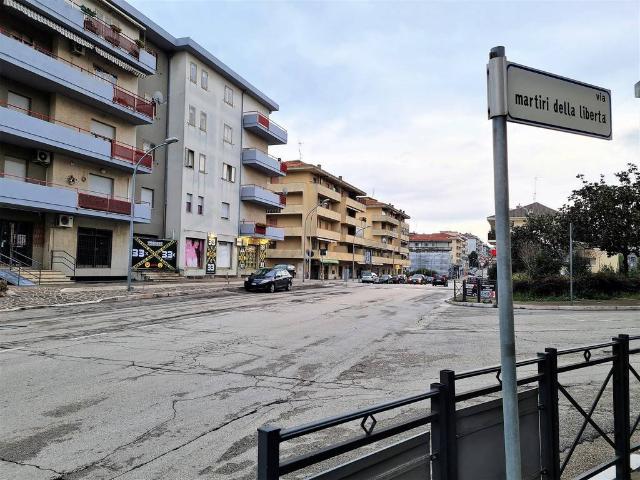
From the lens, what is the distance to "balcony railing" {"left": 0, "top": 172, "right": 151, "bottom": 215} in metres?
24.4

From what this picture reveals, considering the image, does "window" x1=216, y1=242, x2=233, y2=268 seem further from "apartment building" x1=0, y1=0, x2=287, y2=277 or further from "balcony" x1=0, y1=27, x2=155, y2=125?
"balcony" x1=0, y1=27, x2=155, y2=125

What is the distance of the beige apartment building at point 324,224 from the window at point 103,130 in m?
23.3

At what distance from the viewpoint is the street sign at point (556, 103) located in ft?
7.65

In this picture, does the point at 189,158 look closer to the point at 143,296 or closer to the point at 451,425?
the point at 143,296

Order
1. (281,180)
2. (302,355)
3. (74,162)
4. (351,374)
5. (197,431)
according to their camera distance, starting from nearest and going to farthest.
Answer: (197,431) → (351,374) → (302,355) → (74,162) → (281,180)

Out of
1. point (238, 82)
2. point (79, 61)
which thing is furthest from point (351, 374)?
point (238, 82)

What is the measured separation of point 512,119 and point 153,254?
2946 centimetres

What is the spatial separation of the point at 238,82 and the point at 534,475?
42092mm

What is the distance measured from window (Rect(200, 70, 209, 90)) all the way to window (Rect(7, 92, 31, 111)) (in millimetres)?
14504

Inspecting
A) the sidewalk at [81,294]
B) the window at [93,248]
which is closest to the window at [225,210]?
the sidewalk at [81,294]

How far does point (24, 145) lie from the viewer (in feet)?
79.3

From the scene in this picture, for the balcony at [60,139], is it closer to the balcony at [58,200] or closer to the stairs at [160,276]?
the balcony at [58,200]

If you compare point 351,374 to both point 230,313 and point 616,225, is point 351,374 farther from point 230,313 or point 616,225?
point 616,225

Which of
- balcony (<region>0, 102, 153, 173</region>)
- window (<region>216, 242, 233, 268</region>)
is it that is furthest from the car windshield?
balcony (<region>0, 102, 153, 173</region>)
